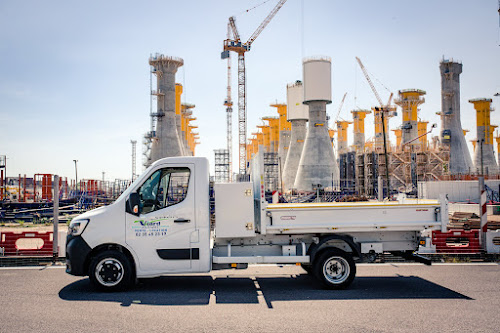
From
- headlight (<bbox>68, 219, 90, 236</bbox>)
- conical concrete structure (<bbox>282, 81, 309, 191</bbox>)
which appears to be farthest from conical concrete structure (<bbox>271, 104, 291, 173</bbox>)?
headlight (<bbox>68, 219, 90, 236</bbox>)

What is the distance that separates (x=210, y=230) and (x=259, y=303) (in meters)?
1.70

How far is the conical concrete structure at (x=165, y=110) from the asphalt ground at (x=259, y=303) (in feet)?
154

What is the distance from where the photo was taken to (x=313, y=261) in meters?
7.99

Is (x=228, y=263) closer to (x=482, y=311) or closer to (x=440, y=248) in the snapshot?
(x=482, y=311)

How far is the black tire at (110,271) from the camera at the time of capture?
7.74 metres

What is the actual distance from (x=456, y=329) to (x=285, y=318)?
7.33ft

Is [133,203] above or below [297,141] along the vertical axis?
below

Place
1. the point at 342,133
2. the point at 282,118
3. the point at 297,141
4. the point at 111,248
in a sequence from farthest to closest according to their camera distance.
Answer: the point at 342,133 < the point at 282,118 < the point at 297,141 < the point at 111,248

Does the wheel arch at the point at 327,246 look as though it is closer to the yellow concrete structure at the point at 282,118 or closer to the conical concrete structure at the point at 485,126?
the conical concrete structure at the point at 485,126

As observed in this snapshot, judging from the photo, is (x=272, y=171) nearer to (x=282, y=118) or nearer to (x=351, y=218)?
(x=282, y=118)

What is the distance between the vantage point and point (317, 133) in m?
50.9

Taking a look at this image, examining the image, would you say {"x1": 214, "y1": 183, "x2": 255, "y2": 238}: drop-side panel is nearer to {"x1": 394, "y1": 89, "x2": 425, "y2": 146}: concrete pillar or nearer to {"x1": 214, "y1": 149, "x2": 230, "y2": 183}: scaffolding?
{"x1": 394, "y1": 89, "x2": 425, "y2": 146}: concrete pillar

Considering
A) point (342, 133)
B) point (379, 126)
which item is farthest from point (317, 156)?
point (342, 133)

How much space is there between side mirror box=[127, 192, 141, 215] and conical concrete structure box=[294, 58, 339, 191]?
43.3 metres
